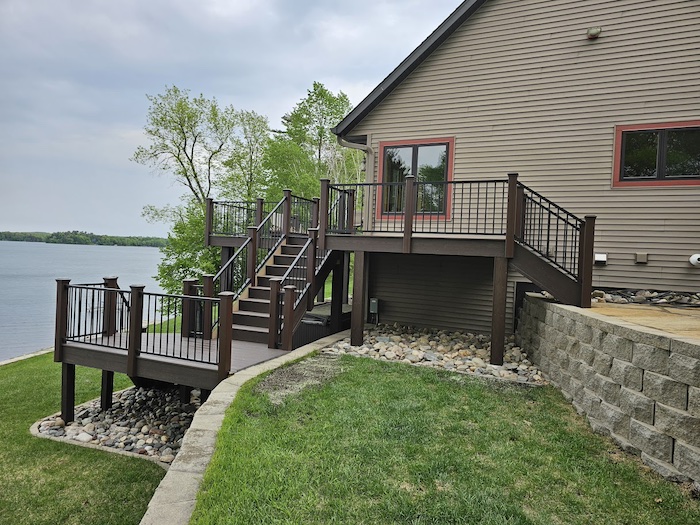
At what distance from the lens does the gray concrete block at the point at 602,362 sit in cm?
405

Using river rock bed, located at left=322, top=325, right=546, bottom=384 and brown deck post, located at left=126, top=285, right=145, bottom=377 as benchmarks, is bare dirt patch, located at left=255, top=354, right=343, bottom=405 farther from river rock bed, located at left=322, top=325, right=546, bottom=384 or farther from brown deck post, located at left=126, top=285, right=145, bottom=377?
brown deck post, located at left=126, top=285, right=145, bottom=377

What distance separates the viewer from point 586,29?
7.80 m

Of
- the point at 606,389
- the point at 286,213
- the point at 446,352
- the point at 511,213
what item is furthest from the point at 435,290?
the point at 606,389

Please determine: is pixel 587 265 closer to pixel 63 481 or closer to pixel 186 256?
pixel 63 481

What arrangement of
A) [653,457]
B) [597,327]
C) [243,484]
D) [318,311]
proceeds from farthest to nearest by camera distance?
[318,311] → [597,327] → [653,457] → [243,484]

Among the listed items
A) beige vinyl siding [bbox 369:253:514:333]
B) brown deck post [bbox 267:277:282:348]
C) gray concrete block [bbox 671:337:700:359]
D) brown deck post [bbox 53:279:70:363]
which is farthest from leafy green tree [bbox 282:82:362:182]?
gray concrete block [bbox 671:337:700:359]

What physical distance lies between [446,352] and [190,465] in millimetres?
5061

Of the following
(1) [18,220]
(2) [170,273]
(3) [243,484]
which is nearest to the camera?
(3) [243,484]

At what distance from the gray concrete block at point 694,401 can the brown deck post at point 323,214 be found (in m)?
5.87

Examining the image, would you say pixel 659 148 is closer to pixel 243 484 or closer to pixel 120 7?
pixel 243 484

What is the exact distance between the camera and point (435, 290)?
31.0ft

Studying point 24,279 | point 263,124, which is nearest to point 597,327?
point 263,124

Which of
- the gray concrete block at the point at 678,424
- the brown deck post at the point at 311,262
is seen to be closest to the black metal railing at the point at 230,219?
the brown deck post at the point at 311,262

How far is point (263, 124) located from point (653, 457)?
80.6 feet
